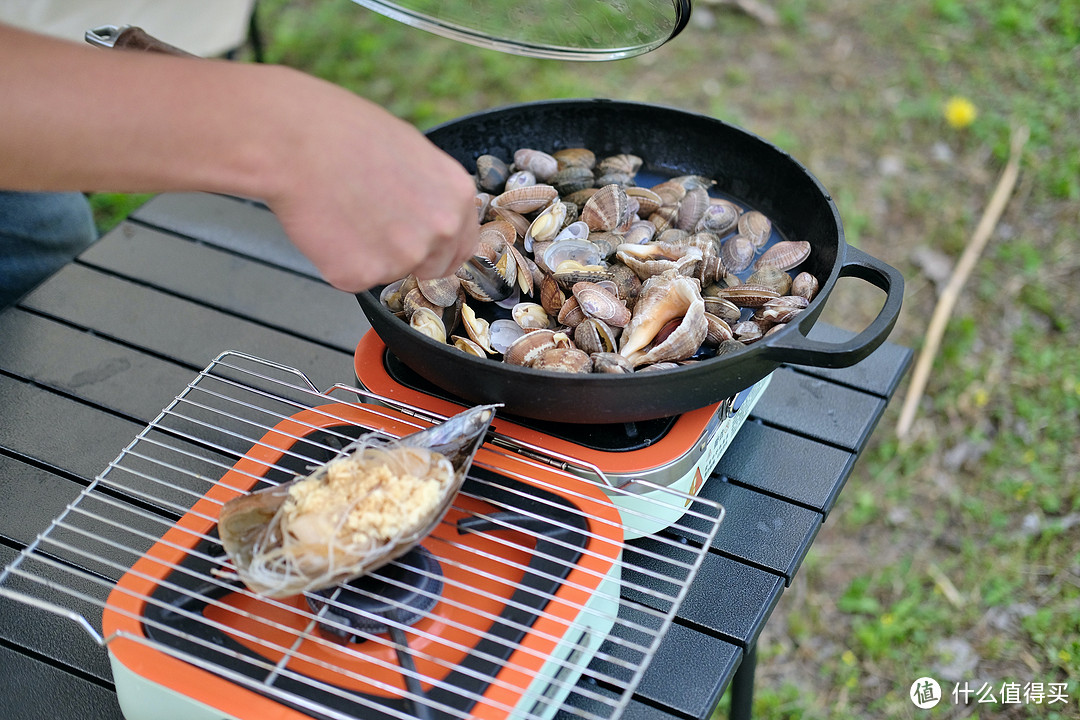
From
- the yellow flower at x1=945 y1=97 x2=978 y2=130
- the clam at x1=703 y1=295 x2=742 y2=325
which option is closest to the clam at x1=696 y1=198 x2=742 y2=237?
the clam at x1=703 y1=295 x2=742 y2=325

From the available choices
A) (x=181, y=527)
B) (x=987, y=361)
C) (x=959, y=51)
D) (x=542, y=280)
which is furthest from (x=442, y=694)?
(x=959, y=51)

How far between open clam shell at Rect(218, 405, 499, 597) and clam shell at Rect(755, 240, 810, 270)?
593 mm

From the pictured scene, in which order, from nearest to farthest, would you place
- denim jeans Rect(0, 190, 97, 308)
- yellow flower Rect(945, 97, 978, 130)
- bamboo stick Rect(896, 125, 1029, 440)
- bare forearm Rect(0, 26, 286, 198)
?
1. bare forearm Rect(0, 26, 286, 198)
2. denim jeans Rect(0, 190, 97, 308)
3. bamboo stick Rect(896, 125, 1029, 440)
4. yellow flower Rect(945, 97, 978, 130)

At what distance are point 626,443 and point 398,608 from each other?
15.2 inches

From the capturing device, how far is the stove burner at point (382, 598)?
94 centimetres

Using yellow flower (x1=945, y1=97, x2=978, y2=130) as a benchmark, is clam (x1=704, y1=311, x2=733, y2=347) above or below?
below

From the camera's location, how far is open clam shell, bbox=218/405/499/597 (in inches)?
35.7

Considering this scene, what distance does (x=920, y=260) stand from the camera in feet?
9.16

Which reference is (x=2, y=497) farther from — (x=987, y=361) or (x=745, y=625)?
(x=987, y=361)

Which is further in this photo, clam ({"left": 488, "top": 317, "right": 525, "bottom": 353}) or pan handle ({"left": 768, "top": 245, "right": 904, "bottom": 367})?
clam ({"left": 488, "top": 317, "right": 525, "bottom": 353})

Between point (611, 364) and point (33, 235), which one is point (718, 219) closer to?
point (611, 364)

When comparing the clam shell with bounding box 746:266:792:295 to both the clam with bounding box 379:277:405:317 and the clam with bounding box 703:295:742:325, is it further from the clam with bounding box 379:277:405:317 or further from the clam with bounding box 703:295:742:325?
the clam with bounding box 379:277:405:317

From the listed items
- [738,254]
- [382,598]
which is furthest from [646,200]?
[382,598]

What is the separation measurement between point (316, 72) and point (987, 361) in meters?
2.62
